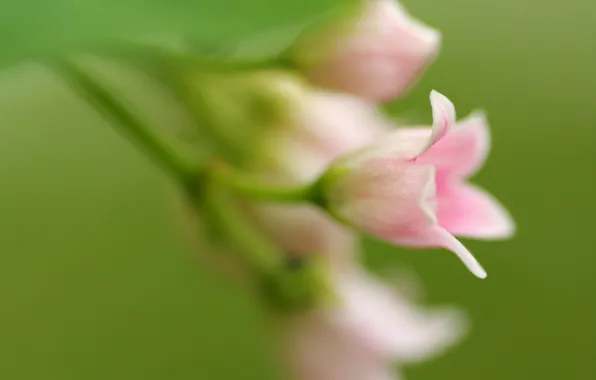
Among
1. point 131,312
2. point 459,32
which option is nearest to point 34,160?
point 131,312

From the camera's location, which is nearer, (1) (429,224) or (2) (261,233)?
(1) (429,224)

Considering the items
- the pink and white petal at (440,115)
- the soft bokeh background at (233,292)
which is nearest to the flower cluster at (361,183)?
the pink and white petal at (440,115)

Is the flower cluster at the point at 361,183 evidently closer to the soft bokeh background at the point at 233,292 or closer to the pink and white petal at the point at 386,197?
the pink and white petal at the point at 386,197

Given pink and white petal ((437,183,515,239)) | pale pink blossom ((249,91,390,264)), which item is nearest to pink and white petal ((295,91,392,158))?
pale pink blossom ((249,91,390,264))

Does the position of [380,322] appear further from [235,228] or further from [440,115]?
[440,115]

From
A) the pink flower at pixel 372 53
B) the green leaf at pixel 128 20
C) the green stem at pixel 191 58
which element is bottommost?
the pink flower at pixel 372 53

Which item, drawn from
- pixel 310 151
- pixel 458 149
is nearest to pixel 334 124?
pixel 310 151

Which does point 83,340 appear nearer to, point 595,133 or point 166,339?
point 166,339
